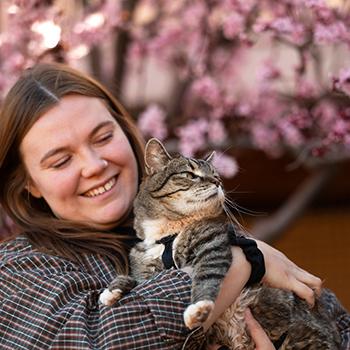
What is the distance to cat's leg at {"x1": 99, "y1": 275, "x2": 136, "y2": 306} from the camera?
8.38 feet

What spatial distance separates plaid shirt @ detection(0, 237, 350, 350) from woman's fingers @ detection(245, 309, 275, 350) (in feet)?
0.58

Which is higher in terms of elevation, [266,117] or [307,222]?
[266,117]

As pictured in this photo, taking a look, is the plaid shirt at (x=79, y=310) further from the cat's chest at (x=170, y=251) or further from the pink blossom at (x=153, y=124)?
the pink blossom at (x=153, y=124)

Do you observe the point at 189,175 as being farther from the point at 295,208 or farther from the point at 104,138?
the point at 295,208

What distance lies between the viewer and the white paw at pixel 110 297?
2551 millimetres

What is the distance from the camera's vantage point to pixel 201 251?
271cm

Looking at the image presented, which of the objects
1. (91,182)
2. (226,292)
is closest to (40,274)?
(91,182)

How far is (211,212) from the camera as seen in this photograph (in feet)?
9.41

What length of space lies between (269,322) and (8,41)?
2.64 metres

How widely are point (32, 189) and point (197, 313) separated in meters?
1.00

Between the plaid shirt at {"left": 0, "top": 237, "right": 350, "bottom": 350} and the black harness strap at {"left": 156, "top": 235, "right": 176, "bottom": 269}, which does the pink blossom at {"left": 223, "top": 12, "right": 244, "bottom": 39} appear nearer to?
the black harness strap at {"left": 156, "top": 235, "right": 176, "bottom": 269}

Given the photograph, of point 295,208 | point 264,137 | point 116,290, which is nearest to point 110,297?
point 116,290

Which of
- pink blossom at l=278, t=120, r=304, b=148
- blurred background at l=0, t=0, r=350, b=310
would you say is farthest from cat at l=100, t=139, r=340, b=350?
pink blossom at l=278, t=120, r=304, b=148

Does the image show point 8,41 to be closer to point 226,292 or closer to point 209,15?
point 209,15
